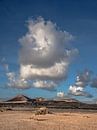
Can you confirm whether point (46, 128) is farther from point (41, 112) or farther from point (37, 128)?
point (41, 112)

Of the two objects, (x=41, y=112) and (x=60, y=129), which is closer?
(x=60, y=129)

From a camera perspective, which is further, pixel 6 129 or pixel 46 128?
pixel 46 128

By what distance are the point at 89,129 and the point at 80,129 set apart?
0.95 m

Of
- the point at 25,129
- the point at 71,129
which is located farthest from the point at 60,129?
the point at 25,129

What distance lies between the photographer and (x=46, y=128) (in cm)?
3709

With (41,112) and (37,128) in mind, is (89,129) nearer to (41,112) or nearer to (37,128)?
(37,128)

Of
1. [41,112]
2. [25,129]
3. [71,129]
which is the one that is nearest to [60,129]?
[71,129]

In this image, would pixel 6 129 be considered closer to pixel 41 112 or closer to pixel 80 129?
pixel 80 129

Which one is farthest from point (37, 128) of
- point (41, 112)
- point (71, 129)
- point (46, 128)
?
point (41, 112)

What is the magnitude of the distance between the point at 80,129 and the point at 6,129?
7883 millimetres

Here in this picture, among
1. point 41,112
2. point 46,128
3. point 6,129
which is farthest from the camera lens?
point 41,112

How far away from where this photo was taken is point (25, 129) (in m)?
35.2

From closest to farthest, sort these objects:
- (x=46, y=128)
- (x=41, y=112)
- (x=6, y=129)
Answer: (x=6, y=129), (x=46, y=128), (x=41, y=112)

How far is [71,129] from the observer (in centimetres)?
3622
